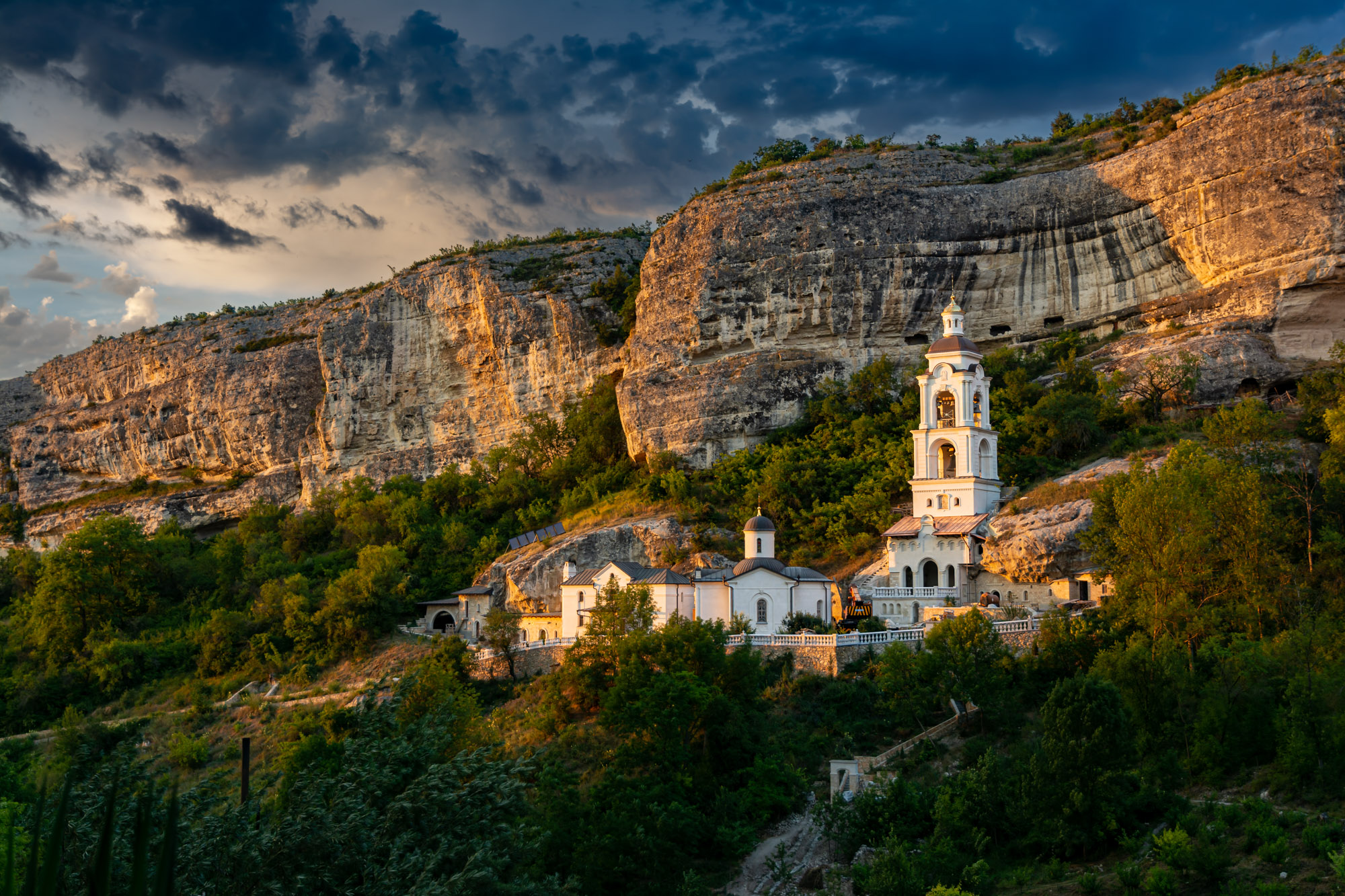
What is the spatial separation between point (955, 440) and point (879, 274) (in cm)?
1248

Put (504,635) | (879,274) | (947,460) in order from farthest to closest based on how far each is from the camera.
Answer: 1. (879,274)
2. (947,460)
3. (504,635)

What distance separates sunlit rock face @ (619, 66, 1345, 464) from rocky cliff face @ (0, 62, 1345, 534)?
0.09 meters

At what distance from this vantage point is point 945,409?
44.0 m

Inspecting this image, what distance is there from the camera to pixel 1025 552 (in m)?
36.0

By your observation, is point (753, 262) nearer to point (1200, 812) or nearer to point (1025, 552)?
point (1025, 552)

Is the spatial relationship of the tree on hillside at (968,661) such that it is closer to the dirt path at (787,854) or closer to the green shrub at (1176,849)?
the dirt path at (787,854)

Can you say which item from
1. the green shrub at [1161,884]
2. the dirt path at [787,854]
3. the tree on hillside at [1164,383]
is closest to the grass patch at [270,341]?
the tree on hillside at [1164,383]

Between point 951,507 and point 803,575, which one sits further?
point 951,507

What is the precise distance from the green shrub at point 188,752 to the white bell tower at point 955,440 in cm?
2544

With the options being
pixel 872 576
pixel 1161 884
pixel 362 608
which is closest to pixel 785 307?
pixel 872 576

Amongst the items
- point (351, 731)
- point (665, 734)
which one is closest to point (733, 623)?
point (665, 734)

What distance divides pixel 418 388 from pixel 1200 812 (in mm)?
49364

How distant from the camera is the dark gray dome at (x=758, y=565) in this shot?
38.2 metres

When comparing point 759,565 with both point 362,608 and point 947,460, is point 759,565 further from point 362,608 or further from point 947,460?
point 362,608
